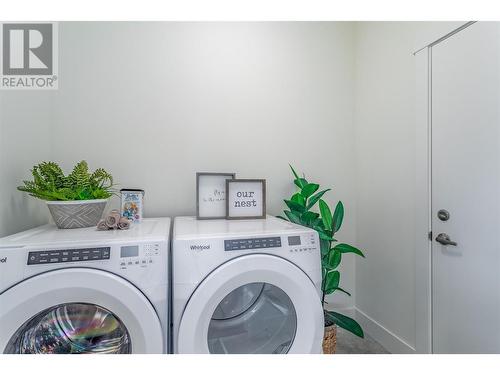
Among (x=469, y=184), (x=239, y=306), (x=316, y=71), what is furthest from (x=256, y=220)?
(x=316, y=71)

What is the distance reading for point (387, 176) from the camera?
1847 millimetres

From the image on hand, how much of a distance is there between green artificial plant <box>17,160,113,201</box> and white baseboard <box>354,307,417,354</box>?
1.98 meters

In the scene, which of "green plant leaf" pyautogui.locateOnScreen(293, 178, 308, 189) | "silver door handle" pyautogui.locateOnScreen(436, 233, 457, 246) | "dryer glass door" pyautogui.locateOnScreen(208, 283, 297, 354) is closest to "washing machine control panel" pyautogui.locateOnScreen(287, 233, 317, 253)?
"dryer glass door" pyautogui.locateOnScreen(208, 283, 297, 354)

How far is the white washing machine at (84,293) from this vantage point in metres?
0.91

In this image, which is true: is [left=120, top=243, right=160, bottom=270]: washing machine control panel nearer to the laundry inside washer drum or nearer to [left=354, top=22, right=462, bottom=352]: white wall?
the laundry inside washer drum

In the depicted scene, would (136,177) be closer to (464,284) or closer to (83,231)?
(83,231)

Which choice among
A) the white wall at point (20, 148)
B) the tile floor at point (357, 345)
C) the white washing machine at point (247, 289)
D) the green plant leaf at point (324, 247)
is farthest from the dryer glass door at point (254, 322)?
the white wall at point (20, 148)

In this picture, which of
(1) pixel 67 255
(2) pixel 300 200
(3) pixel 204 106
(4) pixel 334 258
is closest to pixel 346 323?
(4) pixel 334 258

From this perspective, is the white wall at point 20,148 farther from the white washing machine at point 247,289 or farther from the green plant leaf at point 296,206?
the green plant leaf at point 296,206

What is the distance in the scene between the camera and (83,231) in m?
1.23

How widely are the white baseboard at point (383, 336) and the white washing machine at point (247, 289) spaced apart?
887 mm

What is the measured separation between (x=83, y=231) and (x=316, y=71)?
6.11 feet

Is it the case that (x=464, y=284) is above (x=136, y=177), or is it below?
below

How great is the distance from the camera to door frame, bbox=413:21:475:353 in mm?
1534
